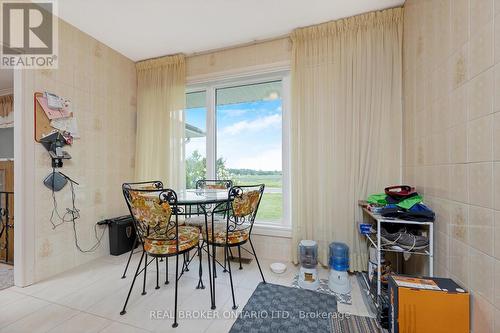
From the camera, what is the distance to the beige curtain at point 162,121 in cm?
287

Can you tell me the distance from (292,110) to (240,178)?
109 cm

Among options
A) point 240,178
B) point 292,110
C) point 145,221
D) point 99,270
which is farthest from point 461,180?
point 99,270

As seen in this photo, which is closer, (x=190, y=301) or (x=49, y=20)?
(x=190, y=301)

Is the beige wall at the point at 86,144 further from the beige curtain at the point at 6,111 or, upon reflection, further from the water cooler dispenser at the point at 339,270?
the water cooler dispenser at the point at 339,270

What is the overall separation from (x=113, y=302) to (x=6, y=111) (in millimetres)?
3859

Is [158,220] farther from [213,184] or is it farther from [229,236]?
[213,184]

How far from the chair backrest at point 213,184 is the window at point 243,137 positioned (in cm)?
16

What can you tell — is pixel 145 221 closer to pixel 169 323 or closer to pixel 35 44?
pixel 169 323

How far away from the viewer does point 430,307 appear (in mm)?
1147

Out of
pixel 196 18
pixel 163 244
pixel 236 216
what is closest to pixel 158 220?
pixel 163 244

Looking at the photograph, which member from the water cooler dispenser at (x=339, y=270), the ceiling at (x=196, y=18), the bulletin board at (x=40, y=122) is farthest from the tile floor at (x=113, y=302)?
the ceiling at (x=196, y=18)

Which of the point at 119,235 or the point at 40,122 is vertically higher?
the point at 40,122

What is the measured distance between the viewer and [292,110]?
2383 millimetres

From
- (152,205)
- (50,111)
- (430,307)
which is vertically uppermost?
(50,111)
